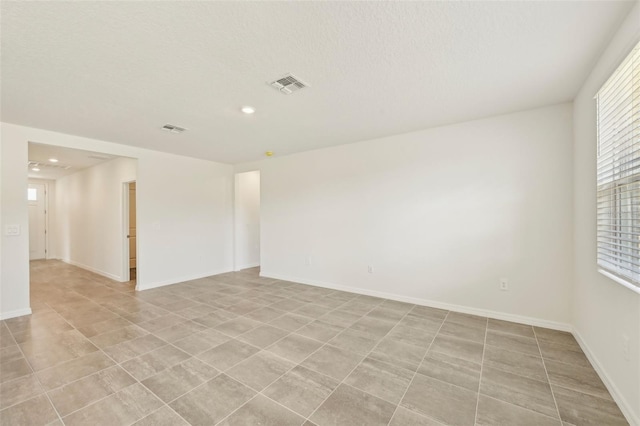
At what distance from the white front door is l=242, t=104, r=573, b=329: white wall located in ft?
27.8

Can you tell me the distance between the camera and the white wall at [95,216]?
5.33 meters

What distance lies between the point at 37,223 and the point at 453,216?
11285mm

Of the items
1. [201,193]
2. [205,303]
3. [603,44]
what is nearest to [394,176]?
[603,44]

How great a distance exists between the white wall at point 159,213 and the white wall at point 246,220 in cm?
18

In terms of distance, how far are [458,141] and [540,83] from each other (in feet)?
3.61

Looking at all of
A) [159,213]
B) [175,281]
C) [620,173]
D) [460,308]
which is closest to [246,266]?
[175,281]

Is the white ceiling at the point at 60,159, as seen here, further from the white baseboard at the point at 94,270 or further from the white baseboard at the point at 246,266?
the white baseboard at the point at 246,266

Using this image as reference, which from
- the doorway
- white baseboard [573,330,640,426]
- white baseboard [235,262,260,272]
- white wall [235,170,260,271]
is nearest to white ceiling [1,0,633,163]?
the doorway

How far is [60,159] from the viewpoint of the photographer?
212 inches

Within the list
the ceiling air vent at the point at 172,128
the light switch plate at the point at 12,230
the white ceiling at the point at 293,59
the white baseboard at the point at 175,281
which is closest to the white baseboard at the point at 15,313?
the light switch plate at the point at 12,230

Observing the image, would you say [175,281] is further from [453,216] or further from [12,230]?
[453,216]

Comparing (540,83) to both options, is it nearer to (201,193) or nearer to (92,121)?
(92,121)

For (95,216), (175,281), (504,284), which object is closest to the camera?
(504,284)

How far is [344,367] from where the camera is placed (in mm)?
2246
